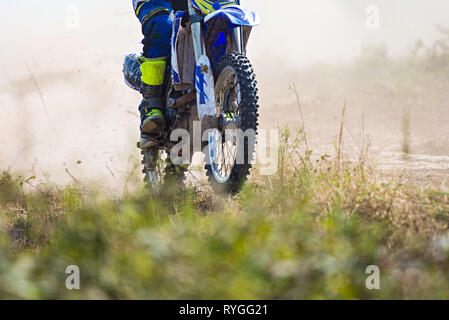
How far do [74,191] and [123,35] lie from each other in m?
7.07

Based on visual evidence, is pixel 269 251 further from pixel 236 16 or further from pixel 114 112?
pixel 114 112

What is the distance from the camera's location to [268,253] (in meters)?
1.87

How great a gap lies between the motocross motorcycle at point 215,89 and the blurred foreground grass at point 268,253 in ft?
1.83

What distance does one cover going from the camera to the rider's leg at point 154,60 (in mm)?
3838

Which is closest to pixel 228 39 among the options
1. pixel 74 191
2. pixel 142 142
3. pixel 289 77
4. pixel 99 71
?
pixel 142 142

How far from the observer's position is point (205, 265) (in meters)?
1.81

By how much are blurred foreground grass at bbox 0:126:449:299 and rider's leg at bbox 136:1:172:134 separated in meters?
1.29

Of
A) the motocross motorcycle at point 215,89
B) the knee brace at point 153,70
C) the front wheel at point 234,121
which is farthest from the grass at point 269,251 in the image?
the knee brace at point 153,70
